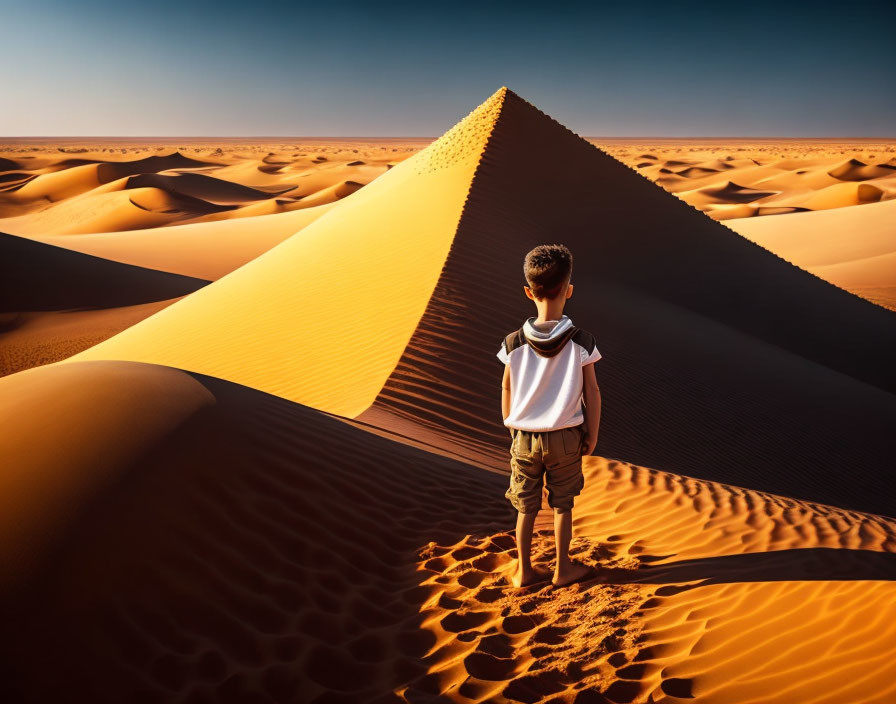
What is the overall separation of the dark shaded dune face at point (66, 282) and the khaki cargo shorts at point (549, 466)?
19333mm

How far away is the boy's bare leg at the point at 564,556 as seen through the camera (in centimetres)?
381

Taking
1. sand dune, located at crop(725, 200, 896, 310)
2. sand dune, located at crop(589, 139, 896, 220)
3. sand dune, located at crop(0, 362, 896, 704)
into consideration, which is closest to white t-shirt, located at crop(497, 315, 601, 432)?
sand dune, located at crop(0, 362, 896, 704)

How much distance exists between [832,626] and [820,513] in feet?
7.76

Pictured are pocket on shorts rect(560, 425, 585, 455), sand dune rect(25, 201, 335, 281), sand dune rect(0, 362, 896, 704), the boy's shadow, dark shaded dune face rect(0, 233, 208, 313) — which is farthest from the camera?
sand dune rect(25, 201, 335, 281)

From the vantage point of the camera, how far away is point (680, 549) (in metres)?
4.61

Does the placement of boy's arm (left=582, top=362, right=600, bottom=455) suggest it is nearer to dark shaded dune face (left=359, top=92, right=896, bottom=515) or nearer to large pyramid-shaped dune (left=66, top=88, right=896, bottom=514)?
dark shaded dune face (left=359, top=92, right=896, bottom=515)

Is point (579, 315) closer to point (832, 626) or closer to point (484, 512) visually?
point (484, 512)

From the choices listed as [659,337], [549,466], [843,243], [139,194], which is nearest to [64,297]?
[659,337]

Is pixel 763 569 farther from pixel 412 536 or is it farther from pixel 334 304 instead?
pixel 334 304

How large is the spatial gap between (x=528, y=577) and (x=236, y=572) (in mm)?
1550

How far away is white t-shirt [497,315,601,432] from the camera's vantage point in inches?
138

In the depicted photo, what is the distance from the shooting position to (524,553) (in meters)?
3.99

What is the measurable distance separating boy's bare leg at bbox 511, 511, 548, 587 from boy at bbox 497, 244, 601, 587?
0.09 ft

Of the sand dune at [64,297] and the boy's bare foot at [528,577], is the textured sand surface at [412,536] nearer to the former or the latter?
the boy's bare foot at [528,577]
